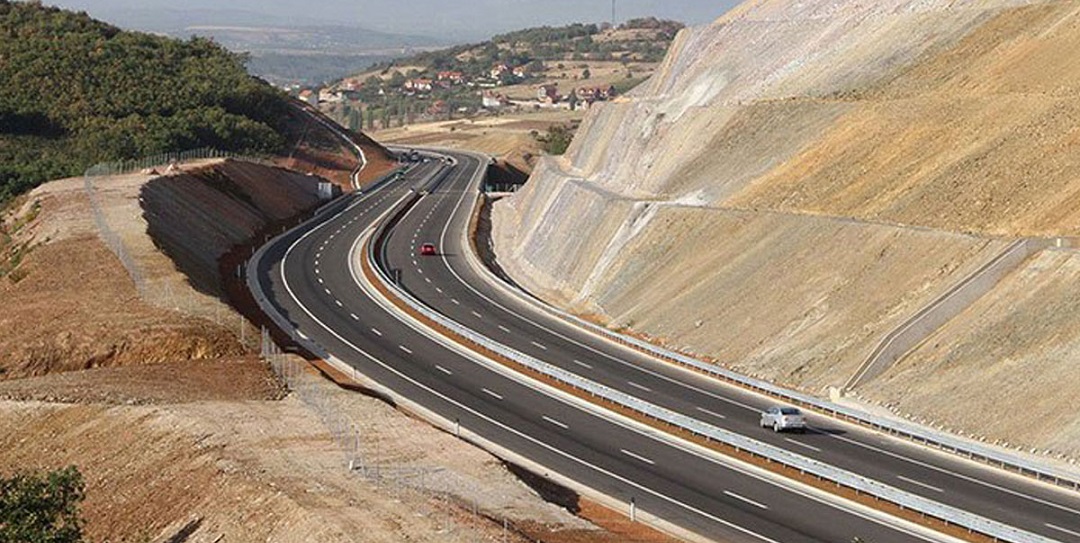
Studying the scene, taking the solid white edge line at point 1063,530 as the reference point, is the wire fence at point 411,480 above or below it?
below

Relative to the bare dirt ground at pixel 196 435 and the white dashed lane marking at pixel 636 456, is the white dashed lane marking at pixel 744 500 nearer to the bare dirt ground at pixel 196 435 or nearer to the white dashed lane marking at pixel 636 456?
the white dashed lane marking at pixel 636 456

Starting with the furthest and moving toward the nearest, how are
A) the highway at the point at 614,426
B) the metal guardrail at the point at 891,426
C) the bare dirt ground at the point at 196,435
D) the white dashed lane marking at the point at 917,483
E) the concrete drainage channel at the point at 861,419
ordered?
the concrete drainage channel at the point at 861,419 < the metal guardrail at the point at 891,426 < the white dashed lane marking at the point at 917,483 < the highway at the point at 614,426 < the bare dirt ground at the point at 196,435

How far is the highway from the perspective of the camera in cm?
3628

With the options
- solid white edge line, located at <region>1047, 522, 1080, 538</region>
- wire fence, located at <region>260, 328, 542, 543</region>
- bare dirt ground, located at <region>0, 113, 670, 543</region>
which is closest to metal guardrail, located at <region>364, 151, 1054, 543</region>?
solid white edge line, located at <region>1047, 522, 1080, 538</region>

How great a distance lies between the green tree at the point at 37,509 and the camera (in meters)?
27.3

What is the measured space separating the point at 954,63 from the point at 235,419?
139 feet

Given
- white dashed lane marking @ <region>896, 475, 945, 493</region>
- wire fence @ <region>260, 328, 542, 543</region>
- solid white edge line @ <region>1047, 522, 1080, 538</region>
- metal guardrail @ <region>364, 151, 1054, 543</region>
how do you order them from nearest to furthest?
wire fence @ <region>260, 328, 542, 543</region>, metal guardrail @ <region>364, 151, 1054, 543</region>, solid white edge line @ <region>1047, 522, 1080, 538</region>, white dashed lane marking @ <region>896, 475, 945, 493</region>

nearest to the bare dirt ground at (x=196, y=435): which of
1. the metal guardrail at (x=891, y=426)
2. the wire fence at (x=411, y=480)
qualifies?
the wire fence at (x=411, y=480)

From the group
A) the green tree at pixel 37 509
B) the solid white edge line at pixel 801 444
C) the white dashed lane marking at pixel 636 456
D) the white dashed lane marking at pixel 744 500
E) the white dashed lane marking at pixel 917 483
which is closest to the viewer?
the green tree at pixel 37 509

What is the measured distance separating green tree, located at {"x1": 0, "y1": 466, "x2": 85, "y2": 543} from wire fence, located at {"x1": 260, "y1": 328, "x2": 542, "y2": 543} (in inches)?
283

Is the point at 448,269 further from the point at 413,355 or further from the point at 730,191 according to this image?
the point at 413,355

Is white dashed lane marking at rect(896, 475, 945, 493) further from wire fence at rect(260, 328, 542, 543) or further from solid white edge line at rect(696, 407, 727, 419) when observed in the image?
wire fence at rect(260, 328, 542, 543)

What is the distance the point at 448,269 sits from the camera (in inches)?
3238

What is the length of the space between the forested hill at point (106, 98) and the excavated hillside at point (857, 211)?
38.3m
